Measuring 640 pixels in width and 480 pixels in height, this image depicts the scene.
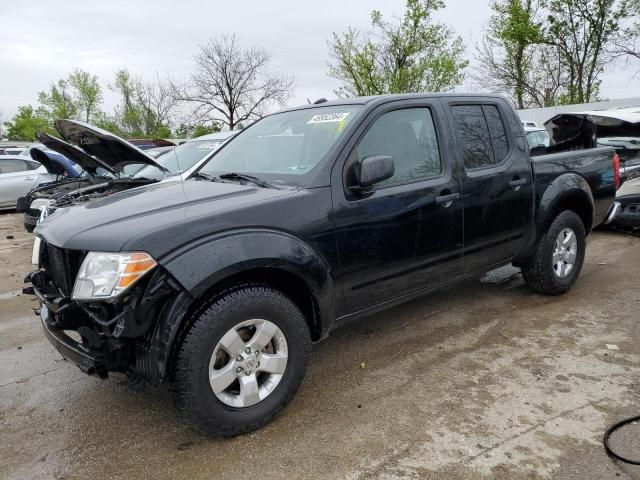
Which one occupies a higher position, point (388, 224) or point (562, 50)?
point (562, 50)

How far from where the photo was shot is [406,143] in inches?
137

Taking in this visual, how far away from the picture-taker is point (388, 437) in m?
2.66

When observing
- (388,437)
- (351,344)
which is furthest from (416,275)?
(388,437)

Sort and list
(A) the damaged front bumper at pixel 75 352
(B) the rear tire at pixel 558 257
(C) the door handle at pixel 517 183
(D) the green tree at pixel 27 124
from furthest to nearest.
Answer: (D) the green tree at pixel 27 124 < (B) the rear tire at pixel 558 257 < (C) the door handle at pixel 517 183 < (A) the damaged front bumper at pixel 75 352

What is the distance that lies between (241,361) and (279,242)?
65 centimetres

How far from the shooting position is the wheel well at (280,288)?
252 cm

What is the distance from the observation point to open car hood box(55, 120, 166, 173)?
11.7ft

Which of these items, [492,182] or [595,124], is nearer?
[492,182]

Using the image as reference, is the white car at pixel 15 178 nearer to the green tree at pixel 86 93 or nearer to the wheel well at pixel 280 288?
the wheel well at pixel 280 288

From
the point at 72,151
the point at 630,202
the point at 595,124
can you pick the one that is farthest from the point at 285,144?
the point at 630,202

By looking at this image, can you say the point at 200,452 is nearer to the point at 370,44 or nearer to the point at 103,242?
the point at 103,242

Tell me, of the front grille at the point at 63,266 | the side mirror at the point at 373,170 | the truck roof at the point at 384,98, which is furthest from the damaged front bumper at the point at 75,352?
the truck roof at the point at 384,98

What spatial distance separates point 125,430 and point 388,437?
148cm

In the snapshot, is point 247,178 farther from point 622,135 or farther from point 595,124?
point 622,135
